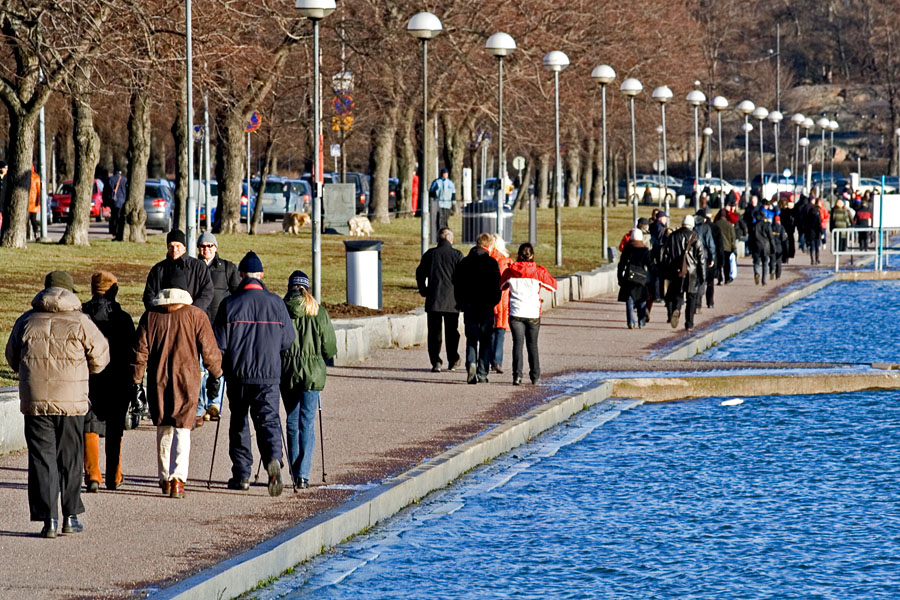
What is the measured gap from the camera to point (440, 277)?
19.5 metres

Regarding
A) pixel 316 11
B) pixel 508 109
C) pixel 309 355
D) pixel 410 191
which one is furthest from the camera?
pixel 410 191

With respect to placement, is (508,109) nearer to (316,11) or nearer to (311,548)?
(316,11)

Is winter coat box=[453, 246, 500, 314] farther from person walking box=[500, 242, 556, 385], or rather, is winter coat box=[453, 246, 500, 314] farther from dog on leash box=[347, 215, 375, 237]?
dog on leash box=[347, 215, 375, 237]

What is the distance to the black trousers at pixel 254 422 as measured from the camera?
12.1 m

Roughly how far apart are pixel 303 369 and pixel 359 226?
110 feet

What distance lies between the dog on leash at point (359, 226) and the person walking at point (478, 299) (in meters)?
26.6

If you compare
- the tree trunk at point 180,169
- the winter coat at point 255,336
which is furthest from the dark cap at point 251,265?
the tree trunk at point 180,169

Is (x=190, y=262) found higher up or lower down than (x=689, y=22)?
lower down

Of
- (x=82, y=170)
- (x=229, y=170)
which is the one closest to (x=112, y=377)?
(x=82, y=170)

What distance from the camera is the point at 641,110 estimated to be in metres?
74.2

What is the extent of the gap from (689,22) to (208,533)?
77.6 meters

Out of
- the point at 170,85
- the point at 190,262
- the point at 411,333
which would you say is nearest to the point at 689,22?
the point at 170,85

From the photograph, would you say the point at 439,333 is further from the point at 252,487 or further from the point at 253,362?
the point at 253,362

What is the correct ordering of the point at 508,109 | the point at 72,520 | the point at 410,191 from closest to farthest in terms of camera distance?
the point at 72,520
the point at 508,109
the point at 410,191
